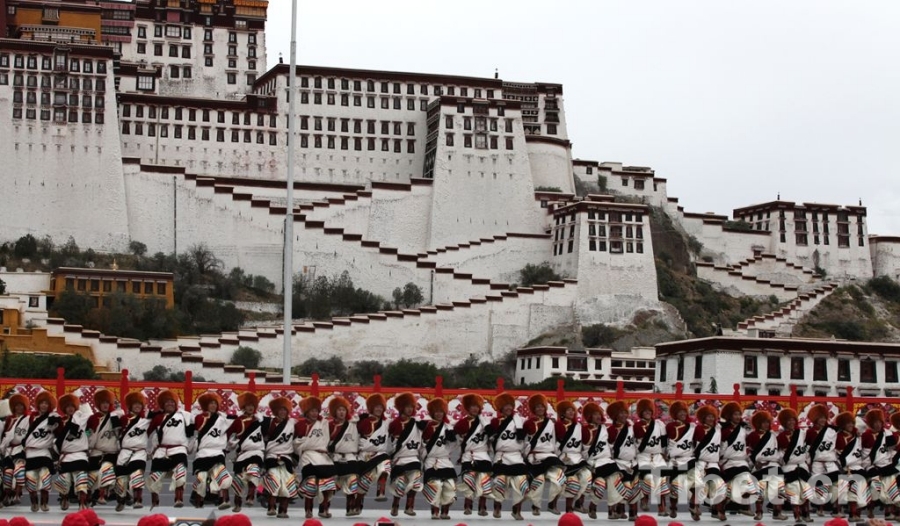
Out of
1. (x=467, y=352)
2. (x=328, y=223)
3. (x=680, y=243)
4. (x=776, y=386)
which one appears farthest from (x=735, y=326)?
(x=776, y=386)

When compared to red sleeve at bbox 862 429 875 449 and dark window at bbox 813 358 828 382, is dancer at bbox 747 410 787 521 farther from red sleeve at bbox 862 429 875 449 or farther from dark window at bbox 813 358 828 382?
dark window at bbox 813 358 828 382


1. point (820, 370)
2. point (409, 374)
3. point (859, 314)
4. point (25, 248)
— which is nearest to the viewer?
point (820, 370)

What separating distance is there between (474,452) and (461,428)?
0.40 m

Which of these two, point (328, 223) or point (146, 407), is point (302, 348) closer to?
point (328, 223)

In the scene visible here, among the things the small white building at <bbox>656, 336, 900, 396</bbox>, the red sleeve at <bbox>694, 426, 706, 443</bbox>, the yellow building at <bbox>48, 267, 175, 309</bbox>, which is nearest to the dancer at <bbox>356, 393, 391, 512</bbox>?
the red sleeve at <bbox>694, 426, 706, 443</bbox>

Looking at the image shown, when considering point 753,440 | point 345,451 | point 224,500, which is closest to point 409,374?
point 753,440

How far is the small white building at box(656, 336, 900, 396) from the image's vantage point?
54.7 metres

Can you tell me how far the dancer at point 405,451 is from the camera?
21.3 metres

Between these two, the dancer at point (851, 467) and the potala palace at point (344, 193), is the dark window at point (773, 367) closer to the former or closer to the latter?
the potala palace at point (344, 193)

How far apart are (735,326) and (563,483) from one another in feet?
208

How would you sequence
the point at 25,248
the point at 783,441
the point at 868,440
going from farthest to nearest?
the point at 25,248 < the point at 868,440 < the point at 783,441

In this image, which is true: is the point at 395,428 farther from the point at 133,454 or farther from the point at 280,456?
the point at 133,454

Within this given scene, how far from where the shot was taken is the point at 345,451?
21266 mm

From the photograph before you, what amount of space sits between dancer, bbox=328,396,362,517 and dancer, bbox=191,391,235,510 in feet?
4.68
